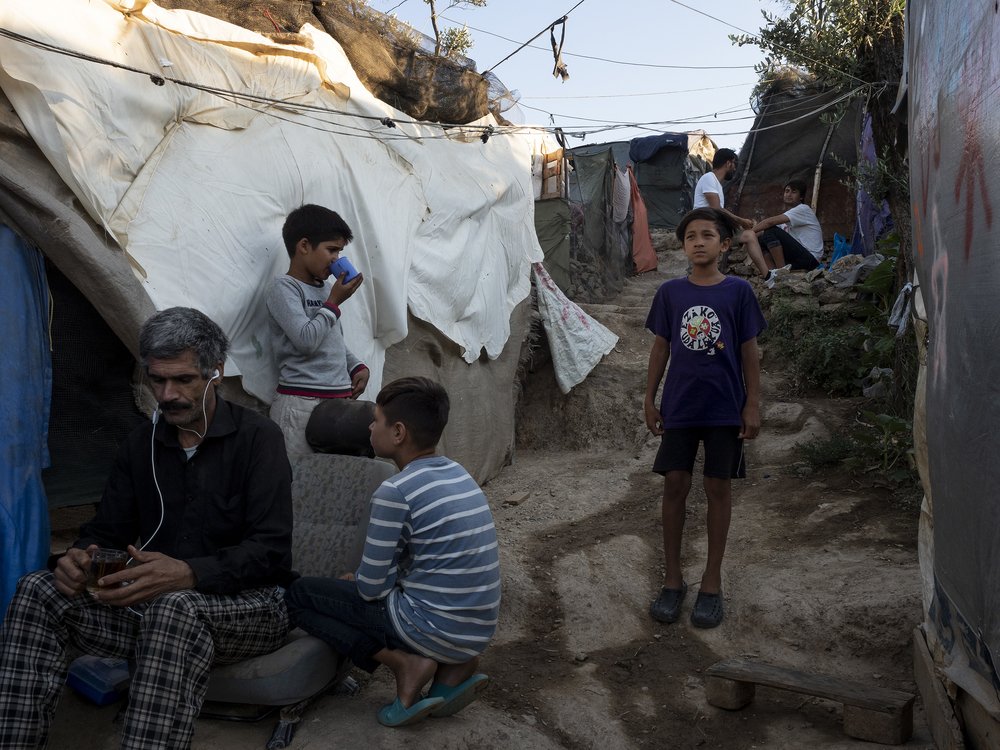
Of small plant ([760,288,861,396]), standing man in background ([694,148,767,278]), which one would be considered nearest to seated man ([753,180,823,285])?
standing man in background ([694,148,767,278])

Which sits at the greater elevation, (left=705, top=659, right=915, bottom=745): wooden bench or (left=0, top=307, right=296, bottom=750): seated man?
(left=0, top=307, right=296, bottom=750): seated man

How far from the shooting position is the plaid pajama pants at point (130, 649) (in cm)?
185

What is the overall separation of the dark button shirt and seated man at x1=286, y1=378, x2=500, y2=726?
251 millimetres

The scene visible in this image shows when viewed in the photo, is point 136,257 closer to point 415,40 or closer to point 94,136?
point 94,136

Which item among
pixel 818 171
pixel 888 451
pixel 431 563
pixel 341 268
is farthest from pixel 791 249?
pixel 431 563

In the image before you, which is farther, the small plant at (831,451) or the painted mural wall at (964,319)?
the small plant at (831,451)

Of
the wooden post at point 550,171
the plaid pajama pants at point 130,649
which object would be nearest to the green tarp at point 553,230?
the wooden post at point 550,171

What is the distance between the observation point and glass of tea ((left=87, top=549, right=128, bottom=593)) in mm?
1915

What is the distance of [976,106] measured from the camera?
58.6 inches

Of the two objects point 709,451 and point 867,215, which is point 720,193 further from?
point 709,451

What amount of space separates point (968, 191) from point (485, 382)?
431 cm

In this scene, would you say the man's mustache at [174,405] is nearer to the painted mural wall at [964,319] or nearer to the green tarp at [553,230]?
the painted mural wall at [964,319]

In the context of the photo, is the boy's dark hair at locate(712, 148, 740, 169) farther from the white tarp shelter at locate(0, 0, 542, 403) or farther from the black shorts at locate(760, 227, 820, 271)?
the white tarp shelter at locate(0, 0, 542, 403)

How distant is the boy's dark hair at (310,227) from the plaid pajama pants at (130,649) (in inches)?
69.3
